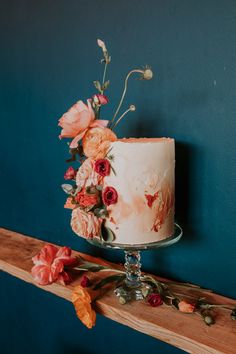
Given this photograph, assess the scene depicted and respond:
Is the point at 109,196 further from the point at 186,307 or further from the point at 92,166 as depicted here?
the point at 186,307

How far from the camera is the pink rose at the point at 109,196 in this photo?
0.73 meters

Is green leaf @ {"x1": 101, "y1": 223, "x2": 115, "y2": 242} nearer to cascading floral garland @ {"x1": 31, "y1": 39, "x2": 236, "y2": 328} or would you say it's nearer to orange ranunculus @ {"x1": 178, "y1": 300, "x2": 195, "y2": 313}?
cascading floral garland @ {"x1": 31, "y1": 39, "x2": 236, "y2": 328}

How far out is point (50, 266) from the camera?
0.85m

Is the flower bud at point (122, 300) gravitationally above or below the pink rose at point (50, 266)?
below

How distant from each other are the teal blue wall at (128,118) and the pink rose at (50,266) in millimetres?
173

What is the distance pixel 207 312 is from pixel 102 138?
0.35 m

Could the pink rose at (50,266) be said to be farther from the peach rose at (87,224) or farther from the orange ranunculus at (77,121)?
the orange ranunculus at (77,121)

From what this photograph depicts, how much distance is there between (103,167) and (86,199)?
0.21 feet

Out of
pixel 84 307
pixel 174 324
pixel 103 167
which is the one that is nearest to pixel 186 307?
pixel 174 324

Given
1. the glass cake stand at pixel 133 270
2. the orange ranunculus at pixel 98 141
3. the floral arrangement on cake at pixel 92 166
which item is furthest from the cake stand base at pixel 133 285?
the orange ranunculus at pixel 98 141

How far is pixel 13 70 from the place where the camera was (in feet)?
3.92

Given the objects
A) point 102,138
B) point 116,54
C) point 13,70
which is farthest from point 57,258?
point 13,70

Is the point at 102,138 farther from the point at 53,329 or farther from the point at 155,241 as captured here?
the point at 53,329

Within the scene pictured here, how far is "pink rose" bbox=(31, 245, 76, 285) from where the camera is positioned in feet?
2.76
